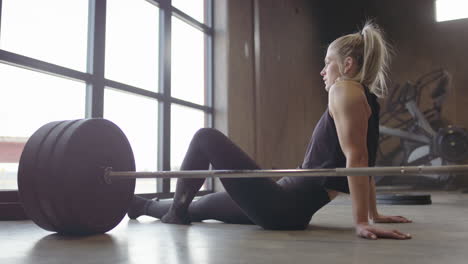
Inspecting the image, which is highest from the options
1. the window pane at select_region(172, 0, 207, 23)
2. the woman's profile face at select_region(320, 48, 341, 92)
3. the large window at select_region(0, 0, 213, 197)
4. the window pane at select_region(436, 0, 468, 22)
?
the window pane at select_region(436, 0, 468, 22)

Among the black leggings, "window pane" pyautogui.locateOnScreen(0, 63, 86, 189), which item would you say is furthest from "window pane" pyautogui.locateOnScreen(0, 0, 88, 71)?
the black leggings

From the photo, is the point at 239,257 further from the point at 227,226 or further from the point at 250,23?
the point at 250,23

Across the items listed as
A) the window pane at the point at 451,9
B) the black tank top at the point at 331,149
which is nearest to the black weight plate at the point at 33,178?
the black tank top at the point at 331,149

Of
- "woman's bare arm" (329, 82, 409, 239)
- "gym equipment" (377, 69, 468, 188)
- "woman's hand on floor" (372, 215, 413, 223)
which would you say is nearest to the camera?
"woman's bare arm" (329, 82, 409, 239)

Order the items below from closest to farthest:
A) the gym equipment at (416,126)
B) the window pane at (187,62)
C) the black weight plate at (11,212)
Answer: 1. the black weight plate at (11,212)
2. the window pane at (187,62)
3. the gym equipment at (416,126)

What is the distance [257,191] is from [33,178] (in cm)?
65

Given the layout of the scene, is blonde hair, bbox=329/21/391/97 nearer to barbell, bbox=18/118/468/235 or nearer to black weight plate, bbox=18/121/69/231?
barbell, bbox=18/118/468/235

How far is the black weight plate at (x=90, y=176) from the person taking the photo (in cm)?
136

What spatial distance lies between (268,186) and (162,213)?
605 millimetres

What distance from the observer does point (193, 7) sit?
13.8 ft

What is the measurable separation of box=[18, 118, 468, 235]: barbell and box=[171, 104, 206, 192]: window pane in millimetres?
2160

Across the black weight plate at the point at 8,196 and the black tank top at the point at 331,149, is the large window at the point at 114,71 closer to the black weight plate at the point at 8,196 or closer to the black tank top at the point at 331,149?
the black weight plate at the point at 8,196

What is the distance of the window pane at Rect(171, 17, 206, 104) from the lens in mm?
3900

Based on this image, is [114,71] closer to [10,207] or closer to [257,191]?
[10,207]
